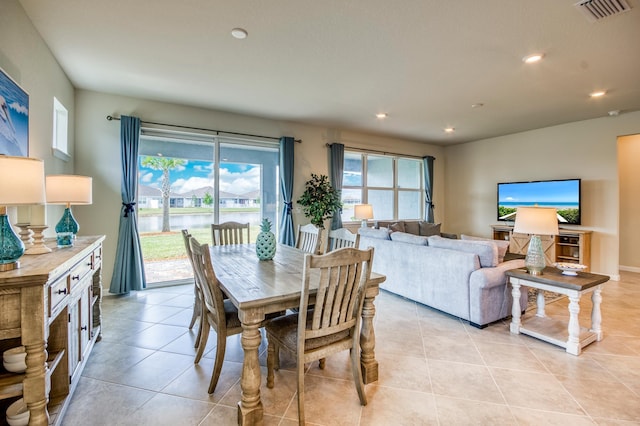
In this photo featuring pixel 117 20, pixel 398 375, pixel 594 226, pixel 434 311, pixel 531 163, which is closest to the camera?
pixel 398 375

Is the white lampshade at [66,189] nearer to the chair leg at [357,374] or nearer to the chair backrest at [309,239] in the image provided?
the chair backrest at [309,239]

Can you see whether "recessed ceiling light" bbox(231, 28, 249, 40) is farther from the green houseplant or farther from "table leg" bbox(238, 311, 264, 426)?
the green houseplant

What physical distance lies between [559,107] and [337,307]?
4.96 metres

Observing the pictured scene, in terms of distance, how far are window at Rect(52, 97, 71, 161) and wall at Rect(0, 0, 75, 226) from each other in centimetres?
8

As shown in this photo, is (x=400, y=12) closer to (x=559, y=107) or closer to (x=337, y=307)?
(x=337, y=307)

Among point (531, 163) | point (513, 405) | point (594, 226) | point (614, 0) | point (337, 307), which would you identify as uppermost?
point (614, 0)

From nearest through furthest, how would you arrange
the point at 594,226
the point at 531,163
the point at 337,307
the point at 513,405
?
1. the point at 337,307
2. the point at 513,405
3. the point at 594,226
4. the point at 531,163

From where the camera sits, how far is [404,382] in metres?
2.11

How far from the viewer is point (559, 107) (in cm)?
448

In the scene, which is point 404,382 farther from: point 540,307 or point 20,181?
point 20,181

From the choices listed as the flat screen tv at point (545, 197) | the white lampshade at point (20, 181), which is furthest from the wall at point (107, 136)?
the flat screen tv at point (545, 197)

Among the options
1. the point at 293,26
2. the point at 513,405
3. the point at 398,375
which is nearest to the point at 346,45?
the point at 293,26

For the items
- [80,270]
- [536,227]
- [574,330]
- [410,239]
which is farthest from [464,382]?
[80,270]

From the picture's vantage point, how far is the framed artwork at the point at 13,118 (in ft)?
6.38
